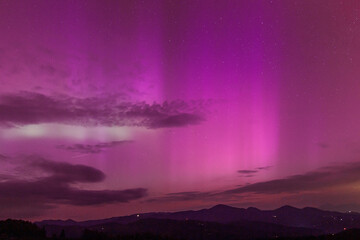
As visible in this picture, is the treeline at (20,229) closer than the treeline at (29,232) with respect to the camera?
Yes

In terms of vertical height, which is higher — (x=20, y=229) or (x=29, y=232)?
(x=20, y=229)

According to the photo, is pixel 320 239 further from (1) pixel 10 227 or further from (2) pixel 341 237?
(1) pixel 10 227

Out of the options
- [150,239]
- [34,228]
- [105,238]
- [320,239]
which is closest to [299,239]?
[320,239]

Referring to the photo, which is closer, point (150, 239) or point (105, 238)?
point (105, 238)

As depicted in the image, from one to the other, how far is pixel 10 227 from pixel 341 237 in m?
114

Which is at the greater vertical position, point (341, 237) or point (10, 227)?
point (10, 227)

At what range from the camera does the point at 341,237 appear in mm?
134625

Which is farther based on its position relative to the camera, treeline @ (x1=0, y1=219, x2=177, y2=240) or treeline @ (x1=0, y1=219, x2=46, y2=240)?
treeline @ (x1=0, y1=219, x2=177, y2=240)

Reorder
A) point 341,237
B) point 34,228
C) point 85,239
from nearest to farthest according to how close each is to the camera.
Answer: point 85,239 → point 34,228 → point 341,237

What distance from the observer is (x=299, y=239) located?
13712 cm

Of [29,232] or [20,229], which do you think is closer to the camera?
[29,232]

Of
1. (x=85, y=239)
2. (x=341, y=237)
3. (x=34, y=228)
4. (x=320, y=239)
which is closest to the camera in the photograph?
(x=85, y=239)

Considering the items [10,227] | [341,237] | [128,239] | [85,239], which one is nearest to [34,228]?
[10,227]

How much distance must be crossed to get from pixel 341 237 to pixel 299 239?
1505 cm
